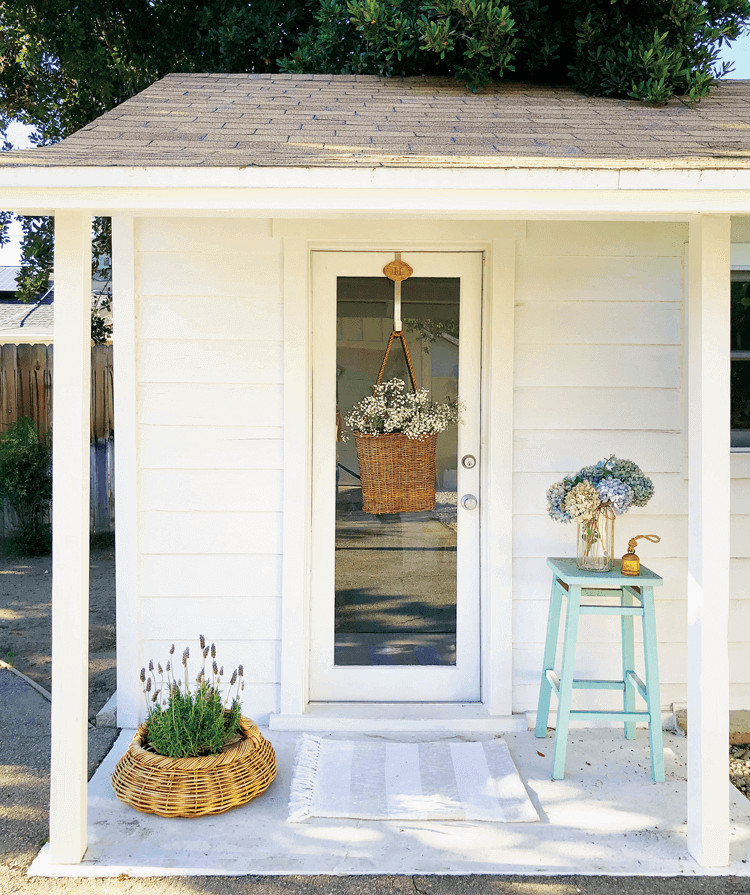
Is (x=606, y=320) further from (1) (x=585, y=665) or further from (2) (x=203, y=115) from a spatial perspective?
(2) (x=203, y=115)

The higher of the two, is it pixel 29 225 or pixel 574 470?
pixel 29 225

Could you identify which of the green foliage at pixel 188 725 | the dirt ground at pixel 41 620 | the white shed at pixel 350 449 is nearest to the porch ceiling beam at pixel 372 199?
the white shed at pixel 350 449

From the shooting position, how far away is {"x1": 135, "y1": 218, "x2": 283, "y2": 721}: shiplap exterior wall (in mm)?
3637

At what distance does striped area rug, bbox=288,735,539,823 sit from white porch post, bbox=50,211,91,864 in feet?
2.56

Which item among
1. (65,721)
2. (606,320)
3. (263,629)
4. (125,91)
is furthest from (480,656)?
(125,91)

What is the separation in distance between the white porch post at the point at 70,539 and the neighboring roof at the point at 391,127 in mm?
400

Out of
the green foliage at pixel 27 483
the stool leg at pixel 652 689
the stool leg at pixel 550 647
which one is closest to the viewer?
the stool leg at pixel 652 689

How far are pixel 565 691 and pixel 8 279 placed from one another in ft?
42.8

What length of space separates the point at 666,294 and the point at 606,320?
11.7 inches

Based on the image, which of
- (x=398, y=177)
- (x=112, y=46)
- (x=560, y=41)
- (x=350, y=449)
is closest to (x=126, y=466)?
(x=350, y=449)

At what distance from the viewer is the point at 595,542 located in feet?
11.0

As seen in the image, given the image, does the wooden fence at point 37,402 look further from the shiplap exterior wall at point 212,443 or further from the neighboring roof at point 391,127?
the neighboring roof at point 391,127

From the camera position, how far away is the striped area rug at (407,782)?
116 inches

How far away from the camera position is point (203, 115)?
3.12 meters
